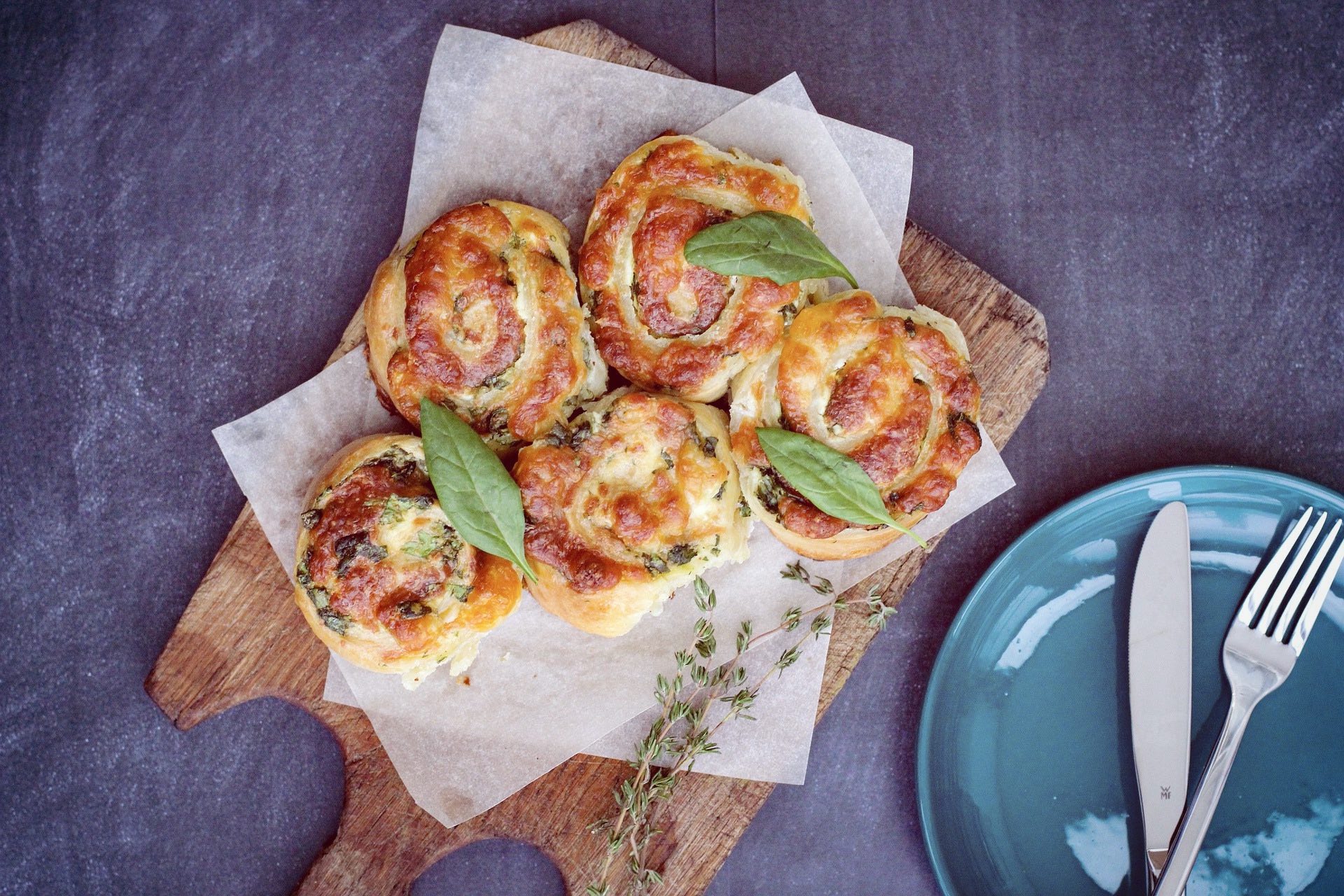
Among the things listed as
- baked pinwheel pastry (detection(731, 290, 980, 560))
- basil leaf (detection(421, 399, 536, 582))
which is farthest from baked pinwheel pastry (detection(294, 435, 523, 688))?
baked pinwheel pastry (detection(731, 290, 980, 560))

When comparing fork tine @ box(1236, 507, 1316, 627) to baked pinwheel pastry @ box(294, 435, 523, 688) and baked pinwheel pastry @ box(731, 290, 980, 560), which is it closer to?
baked pinwheel pastry @ box(731, 290, 980, 560)

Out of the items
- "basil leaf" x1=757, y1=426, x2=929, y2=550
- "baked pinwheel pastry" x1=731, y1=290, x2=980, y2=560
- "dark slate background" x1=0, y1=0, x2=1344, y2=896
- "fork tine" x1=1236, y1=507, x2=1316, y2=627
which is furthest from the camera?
"dark slate background" x1=0, y1=0, x2=1344, y2=896

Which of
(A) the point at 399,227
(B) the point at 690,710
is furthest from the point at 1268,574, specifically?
(A) the point at 399,227

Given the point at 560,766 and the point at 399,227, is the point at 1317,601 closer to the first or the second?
the point at 560,766

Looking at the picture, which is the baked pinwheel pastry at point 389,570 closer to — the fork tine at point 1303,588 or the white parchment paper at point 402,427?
the white parchment paper at point 402,427

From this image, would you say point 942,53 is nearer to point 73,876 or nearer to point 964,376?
point 964,376
